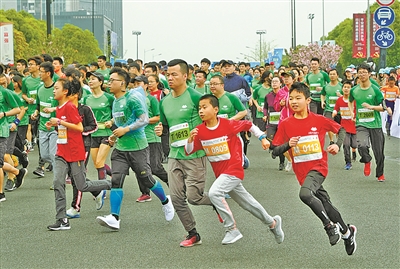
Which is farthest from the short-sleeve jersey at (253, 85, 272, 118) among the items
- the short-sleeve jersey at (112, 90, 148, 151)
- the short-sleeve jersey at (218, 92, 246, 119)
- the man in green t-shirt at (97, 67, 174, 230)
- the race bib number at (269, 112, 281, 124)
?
the short-sleeve jersey at (112, 90, 148, 151)

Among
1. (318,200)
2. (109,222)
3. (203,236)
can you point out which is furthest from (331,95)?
(318,200)

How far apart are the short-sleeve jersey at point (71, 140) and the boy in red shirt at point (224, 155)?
188 cm

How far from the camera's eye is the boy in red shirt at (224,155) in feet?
28.7

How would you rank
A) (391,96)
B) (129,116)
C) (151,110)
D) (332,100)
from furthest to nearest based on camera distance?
1. (391,96)
2. (332,100)
3. (151,110)
4. (129,116)

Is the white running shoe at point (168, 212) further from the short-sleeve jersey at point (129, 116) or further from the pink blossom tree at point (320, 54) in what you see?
the pink blossom tree at point (320, 54)

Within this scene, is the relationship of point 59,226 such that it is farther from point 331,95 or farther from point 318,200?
point 331,95

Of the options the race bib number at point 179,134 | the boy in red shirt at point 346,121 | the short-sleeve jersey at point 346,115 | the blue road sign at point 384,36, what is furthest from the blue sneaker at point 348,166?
the race bib number at point 179,134

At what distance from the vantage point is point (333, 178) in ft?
49.1

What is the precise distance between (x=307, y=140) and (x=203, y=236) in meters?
1.70

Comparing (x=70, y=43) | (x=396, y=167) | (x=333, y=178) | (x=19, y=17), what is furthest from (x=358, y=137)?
(x=70, y=43)

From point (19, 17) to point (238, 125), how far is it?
85.0 metres

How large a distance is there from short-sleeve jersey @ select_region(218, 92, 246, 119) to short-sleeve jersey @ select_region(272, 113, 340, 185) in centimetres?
287

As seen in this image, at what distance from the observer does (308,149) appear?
8492 millimetres

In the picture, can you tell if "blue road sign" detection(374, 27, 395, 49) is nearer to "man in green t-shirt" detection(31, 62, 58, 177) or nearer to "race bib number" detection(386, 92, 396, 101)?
"race bib number" detection(386, 92, 396, 101)
